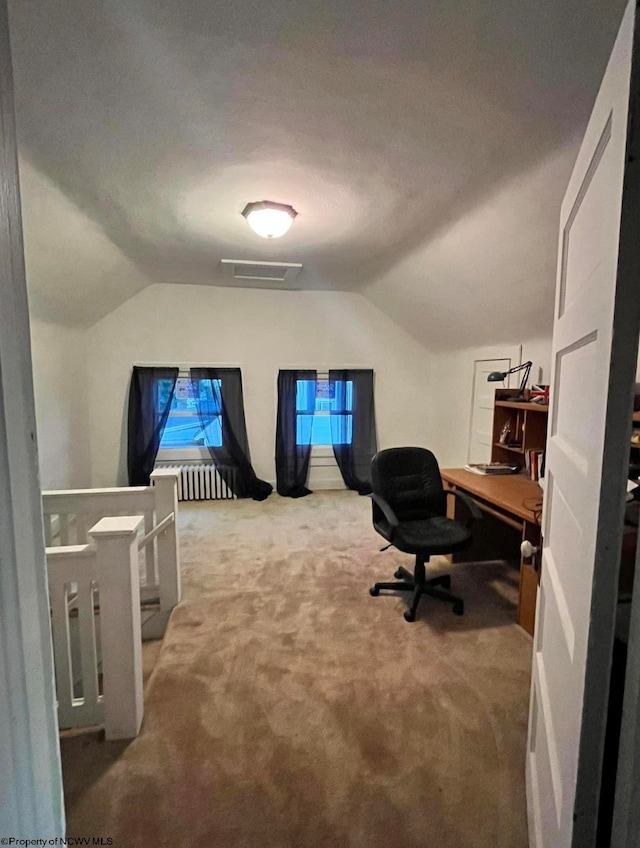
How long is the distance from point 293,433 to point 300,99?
3696mm


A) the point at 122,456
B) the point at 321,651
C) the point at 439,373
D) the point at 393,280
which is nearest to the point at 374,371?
the point at 439,373

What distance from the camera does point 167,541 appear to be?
8.12ft

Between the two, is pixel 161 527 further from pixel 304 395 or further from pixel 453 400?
pixel 453 400

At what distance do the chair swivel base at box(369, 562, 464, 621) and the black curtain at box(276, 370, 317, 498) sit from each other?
236cm

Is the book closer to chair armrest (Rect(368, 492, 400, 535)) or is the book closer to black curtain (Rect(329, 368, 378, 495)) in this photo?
chair armrest (Rect(368, 492, 400, 535))

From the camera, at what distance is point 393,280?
4047mm

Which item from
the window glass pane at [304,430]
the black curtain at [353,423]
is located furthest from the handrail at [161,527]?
the black curtain at [353,423]

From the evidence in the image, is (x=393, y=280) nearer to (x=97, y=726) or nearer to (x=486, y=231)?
(x=486, y=231)

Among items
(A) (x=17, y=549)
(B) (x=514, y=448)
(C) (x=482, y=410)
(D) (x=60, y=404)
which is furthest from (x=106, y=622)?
(C) (x=482, y=410)

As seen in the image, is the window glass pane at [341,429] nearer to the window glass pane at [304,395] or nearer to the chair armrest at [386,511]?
the window glass pane at [304,395]

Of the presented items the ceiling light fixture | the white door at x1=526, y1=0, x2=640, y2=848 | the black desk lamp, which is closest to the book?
the black desk lamp

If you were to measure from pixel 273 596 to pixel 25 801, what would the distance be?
7.29 ft

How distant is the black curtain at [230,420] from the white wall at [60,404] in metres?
1.20

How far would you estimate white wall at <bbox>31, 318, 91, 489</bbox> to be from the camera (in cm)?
331
